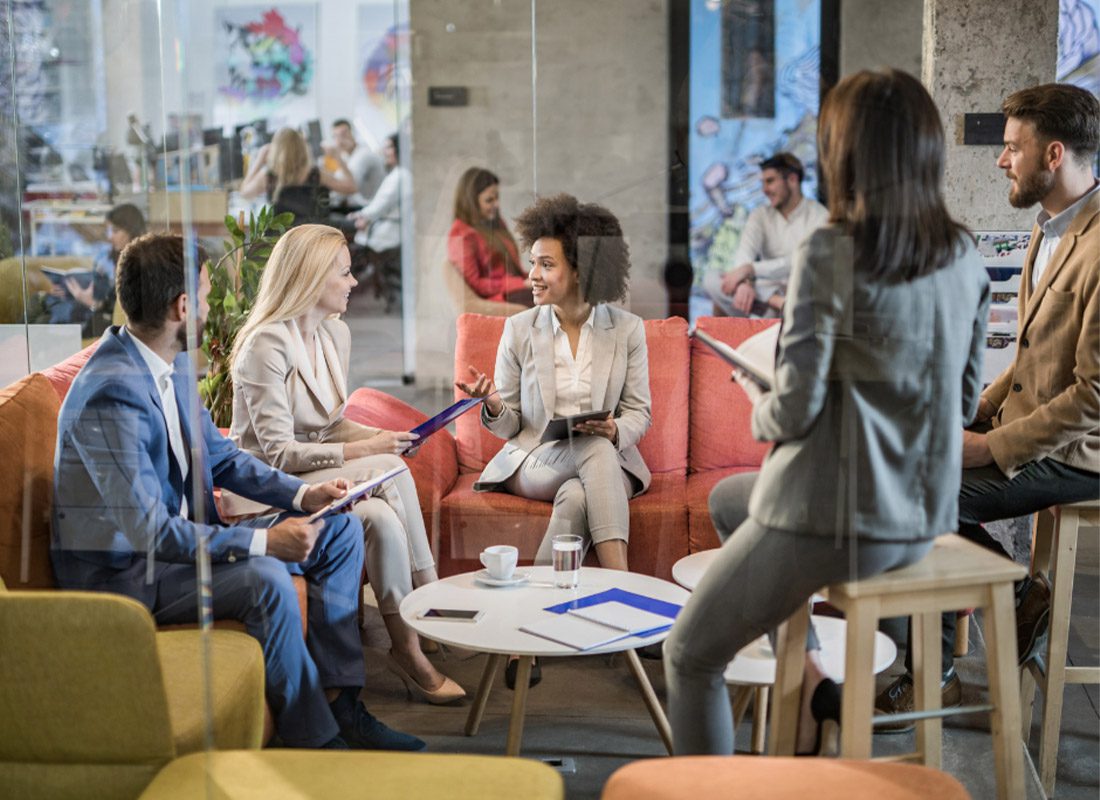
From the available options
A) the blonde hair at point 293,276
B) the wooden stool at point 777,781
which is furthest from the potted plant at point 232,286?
the wooden stool at point 777,781

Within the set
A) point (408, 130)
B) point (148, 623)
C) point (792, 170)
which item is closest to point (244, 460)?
point (148, 623)

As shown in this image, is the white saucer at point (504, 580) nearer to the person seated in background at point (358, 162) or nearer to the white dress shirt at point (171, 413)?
the white dress shirt at point (171, 413)

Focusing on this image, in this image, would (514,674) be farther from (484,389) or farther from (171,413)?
(171,413)

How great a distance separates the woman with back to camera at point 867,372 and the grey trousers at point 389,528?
26.3 inches

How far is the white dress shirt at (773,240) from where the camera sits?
2.05m

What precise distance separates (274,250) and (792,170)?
0.99 metres

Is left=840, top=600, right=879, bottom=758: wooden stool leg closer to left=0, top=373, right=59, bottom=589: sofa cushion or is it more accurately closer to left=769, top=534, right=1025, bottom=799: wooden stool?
left=769, top=534, right=1025, bottom=799: wooden stool

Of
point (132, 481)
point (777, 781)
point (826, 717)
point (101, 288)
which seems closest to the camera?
point (777, 781)

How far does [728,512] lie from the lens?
7.08ft

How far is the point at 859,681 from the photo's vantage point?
207 centimetres

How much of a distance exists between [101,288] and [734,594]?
1615 mm

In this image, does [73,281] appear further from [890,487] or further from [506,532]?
[890,487]

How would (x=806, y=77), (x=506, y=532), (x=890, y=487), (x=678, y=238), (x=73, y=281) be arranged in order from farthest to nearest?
(x=73, y=281), (x=506, y=532), (x=678, y=238), (x=806, y=77), (x=890, y=487)

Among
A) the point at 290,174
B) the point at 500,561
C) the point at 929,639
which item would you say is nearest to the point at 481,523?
the point at 500,561
